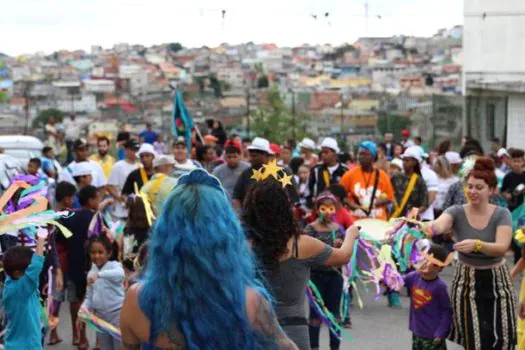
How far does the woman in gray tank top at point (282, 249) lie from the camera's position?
18.4ft

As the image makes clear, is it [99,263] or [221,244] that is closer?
[221,244]

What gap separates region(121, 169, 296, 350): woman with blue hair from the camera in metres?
3.85

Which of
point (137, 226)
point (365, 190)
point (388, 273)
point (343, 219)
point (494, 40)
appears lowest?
point (388, 273)

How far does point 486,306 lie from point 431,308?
581mm

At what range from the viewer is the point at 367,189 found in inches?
499

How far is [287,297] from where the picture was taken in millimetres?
5688

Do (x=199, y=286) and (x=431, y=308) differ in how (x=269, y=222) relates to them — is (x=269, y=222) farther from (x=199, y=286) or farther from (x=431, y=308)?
(x=431, y=308)

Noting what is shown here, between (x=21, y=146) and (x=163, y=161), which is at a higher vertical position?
(x=163, y=161)

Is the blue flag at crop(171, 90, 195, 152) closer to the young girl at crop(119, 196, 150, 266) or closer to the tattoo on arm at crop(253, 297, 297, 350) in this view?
the young girl at crop(119, 196, 150, 266)

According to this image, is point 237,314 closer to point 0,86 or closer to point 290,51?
point 0,86

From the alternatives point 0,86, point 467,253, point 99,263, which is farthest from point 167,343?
point 0,86

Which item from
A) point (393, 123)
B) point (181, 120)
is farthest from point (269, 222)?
point (393, 123)

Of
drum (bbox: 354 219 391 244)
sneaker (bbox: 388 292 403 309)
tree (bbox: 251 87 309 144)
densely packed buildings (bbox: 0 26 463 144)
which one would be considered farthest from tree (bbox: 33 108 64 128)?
drum (bbox: 354 219 391 244)

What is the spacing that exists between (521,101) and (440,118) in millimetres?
3504
